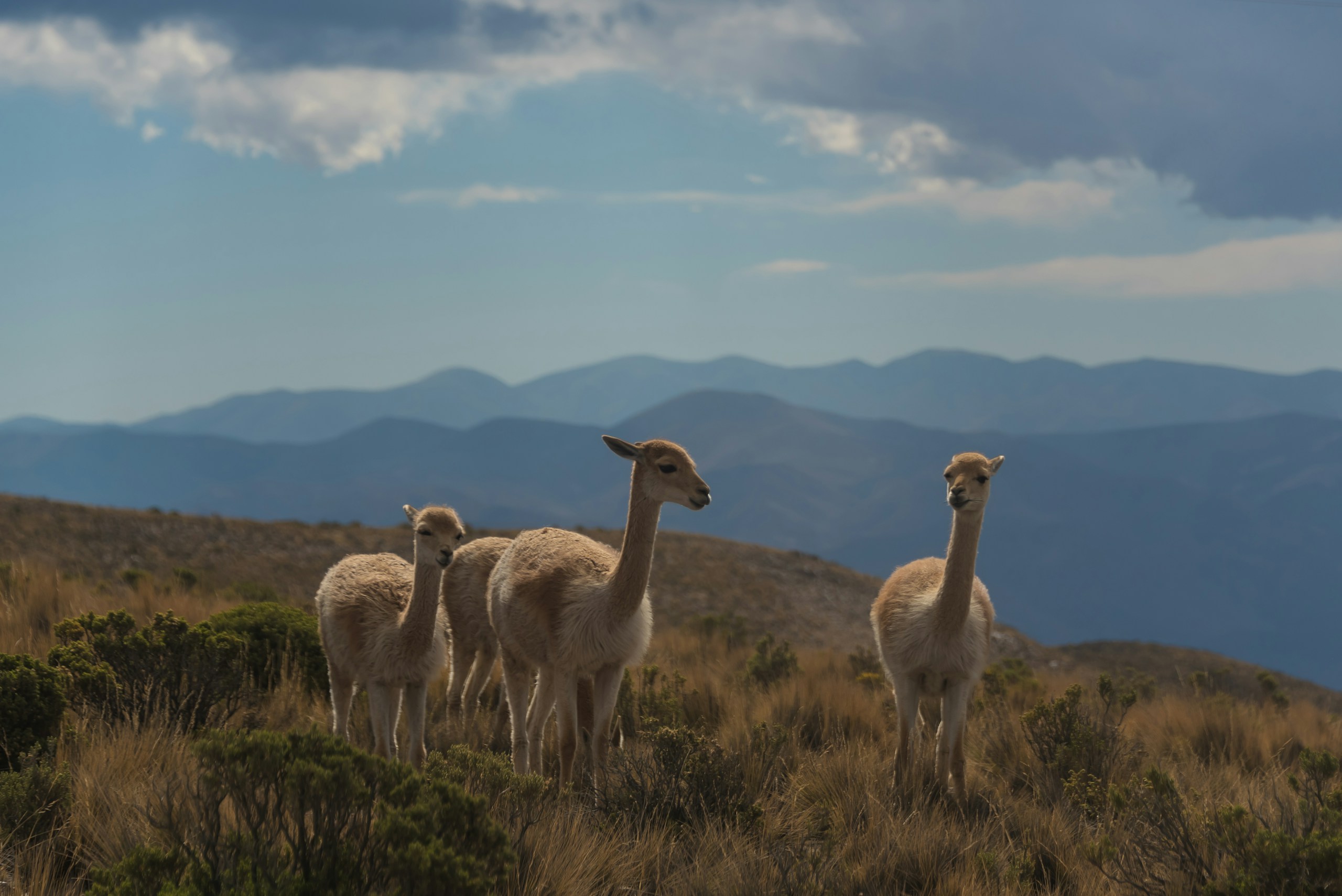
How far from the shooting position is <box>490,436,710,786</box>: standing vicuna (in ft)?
19.3

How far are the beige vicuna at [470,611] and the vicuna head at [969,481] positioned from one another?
3.68 meters

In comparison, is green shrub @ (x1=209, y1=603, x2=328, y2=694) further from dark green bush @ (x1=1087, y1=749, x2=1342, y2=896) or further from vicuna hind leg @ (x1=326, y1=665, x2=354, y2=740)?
dark green bush @ (x1=1087, y1=749, x2=1342, y2=896)

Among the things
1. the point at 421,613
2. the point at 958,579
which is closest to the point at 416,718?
the point at 421,613

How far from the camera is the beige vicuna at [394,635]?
596 centimetres

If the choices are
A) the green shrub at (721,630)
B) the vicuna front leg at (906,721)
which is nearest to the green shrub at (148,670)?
the vicuna front leg at (906,721)

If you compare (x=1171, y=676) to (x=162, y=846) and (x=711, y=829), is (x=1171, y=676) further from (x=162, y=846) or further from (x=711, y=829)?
(x=162, y=846)

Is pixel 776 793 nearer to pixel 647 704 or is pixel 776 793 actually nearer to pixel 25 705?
pixel 647 704

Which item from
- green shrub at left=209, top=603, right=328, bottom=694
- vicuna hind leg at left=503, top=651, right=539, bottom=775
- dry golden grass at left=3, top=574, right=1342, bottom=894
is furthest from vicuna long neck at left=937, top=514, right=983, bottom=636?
green shrub at left=209, top=603, right=328, bottom=694

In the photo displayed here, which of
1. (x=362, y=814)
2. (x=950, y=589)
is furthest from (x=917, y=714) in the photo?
(x=362, y=814)

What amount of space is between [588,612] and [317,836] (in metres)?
2.57

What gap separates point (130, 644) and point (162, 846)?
2949mm

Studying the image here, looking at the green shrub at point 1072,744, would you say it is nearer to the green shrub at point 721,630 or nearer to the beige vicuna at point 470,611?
the beige vicuna at point 470,611

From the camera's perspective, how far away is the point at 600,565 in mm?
6414

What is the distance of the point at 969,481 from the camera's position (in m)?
5.91
